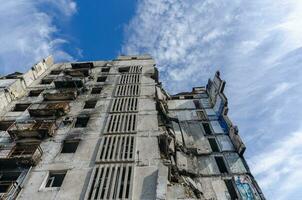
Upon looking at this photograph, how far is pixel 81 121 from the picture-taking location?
2162 centimetres

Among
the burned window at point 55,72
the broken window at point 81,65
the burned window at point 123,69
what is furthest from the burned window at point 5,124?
the burned window at point 123,69

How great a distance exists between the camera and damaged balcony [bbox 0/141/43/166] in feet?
54.1

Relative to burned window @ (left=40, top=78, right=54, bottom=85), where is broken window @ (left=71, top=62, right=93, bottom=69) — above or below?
above

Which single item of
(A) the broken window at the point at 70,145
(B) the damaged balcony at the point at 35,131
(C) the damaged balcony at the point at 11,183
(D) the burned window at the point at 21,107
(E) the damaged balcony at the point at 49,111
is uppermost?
(D) the burned window at the point at 21,107

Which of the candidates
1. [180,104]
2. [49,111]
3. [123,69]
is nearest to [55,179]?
[49,111]

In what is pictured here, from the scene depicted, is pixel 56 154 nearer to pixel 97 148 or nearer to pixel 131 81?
pixel 97 148

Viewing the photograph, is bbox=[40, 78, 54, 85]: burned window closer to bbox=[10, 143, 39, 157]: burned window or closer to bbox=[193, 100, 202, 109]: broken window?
bbox=[10, 143, 39, 157]: burned window

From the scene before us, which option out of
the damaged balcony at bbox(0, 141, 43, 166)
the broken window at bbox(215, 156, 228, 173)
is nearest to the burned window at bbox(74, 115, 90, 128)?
the damaged balcony at bbox(0, 141, 43, 166)

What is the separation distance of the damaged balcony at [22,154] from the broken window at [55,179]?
4.86ft

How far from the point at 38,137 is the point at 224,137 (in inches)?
565

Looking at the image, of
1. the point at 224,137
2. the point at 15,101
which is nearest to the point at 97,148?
A: the point at 224,137

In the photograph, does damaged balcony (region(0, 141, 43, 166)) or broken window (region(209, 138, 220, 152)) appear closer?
damaged balcony (region(0, 141, 43, 166))

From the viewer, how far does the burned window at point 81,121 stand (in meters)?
21.2

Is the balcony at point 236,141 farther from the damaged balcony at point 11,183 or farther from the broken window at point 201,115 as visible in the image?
the damaged balcony at point 11,183
